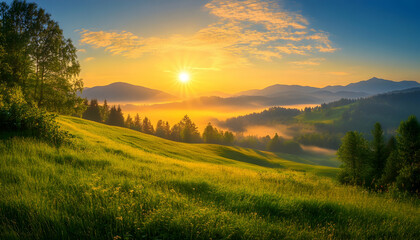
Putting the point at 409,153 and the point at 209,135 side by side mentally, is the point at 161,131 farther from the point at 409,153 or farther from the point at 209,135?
the point at 409,153

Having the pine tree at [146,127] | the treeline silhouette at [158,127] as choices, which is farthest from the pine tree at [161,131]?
the pine tree at [146,127]

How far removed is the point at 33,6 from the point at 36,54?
5935mm

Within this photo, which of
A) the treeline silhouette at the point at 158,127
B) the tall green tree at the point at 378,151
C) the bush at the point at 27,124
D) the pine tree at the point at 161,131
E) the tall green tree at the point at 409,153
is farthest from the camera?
the pine tree at the point at 161,131

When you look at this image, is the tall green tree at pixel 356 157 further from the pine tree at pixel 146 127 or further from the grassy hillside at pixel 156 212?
the pine tree at pixel 146 127

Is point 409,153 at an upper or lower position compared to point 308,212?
upper

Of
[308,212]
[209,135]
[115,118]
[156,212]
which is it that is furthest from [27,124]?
[209,135]

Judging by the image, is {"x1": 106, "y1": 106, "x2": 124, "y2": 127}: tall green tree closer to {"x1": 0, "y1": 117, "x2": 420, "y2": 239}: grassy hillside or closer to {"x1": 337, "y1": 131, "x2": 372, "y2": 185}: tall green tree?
{"x1": 337, "y1": 131, "x2": 372, "y2": 185}: tall green tree

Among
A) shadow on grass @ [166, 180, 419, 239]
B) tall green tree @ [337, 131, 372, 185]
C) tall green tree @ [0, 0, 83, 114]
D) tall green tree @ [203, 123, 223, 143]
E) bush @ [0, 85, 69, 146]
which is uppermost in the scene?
tall green tree @ [0, 0, 83, 114]

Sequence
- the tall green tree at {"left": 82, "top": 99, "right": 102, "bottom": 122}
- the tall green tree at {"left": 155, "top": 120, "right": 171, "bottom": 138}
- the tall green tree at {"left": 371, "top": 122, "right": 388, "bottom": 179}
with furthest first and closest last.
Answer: the tall green tree at {"left": 155, "top": 120, "right": 171, "bottom": 138}, the tall green tree at {"left": 82, "top": 99, "right": 102, "bottom": 122}, the tall green tree at {"left": 371, "top": 122, "right": 388, "bottom": 179}

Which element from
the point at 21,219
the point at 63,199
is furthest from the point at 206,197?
the point at 21,219

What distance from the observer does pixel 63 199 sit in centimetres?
568

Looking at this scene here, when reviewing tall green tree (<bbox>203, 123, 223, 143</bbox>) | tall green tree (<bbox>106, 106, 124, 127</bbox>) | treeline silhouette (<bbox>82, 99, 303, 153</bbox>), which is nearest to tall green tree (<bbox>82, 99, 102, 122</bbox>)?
treeline silhouette (<bbox>82, 99, 303, 153</bbox>)

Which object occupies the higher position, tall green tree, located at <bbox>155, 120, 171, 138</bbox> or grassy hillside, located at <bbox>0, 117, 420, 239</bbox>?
grassy hillside, located at <bbox>0, 117, 420, 239</bbox>

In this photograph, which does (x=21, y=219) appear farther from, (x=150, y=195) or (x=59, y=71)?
(x=59, y=71)
